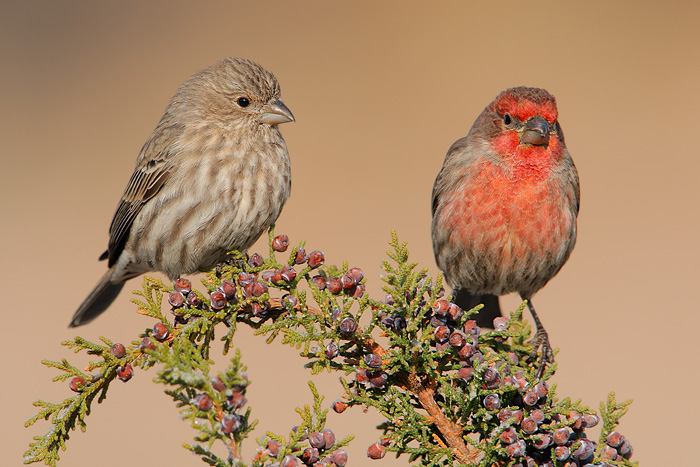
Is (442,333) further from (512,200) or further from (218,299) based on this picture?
(512,200)

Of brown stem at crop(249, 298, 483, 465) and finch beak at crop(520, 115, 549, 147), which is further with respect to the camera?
finch beak at crop(520, 115, 549, 147)

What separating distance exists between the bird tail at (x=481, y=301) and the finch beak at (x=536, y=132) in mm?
1110

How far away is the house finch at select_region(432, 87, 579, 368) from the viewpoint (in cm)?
399

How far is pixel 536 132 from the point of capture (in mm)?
3941

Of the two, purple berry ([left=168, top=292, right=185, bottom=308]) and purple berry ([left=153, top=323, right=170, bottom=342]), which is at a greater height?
purple berry ([left=168, top=292, right=185, bottom=308])

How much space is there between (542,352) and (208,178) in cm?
209

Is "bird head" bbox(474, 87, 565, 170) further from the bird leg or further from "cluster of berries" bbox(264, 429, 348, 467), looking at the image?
"cluster of berries" bbox(264, 429, 348, 467)

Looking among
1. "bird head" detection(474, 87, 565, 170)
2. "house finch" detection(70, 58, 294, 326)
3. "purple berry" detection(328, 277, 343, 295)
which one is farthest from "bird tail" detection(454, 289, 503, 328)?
"purple berry" detection(328, 277, 343, 295)

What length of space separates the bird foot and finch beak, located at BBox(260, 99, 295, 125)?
6.23 feet

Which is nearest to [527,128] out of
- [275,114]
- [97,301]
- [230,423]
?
[275,114]

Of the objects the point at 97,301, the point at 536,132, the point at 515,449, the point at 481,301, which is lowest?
the point at 515,449

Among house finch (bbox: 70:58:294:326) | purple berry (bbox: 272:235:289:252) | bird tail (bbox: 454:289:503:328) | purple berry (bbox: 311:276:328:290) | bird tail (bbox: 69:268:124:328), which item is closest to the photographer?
purple berry (bbox: 311:276:328:290)

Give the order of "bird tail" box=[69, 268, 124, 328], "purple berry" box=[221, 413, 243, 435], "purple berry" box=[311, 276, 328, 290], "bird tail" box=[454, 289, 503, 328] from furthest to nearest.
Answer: "bird tail" box=[69, 268, 124, 328]
"bird tail" box=[454, 289, 503, 328]
"purple berry" box=[311, 276, 328, 290]
"purple berry" box=[221, 413, 243, 435]

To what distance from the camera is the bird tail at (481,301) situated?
15.2 ft
